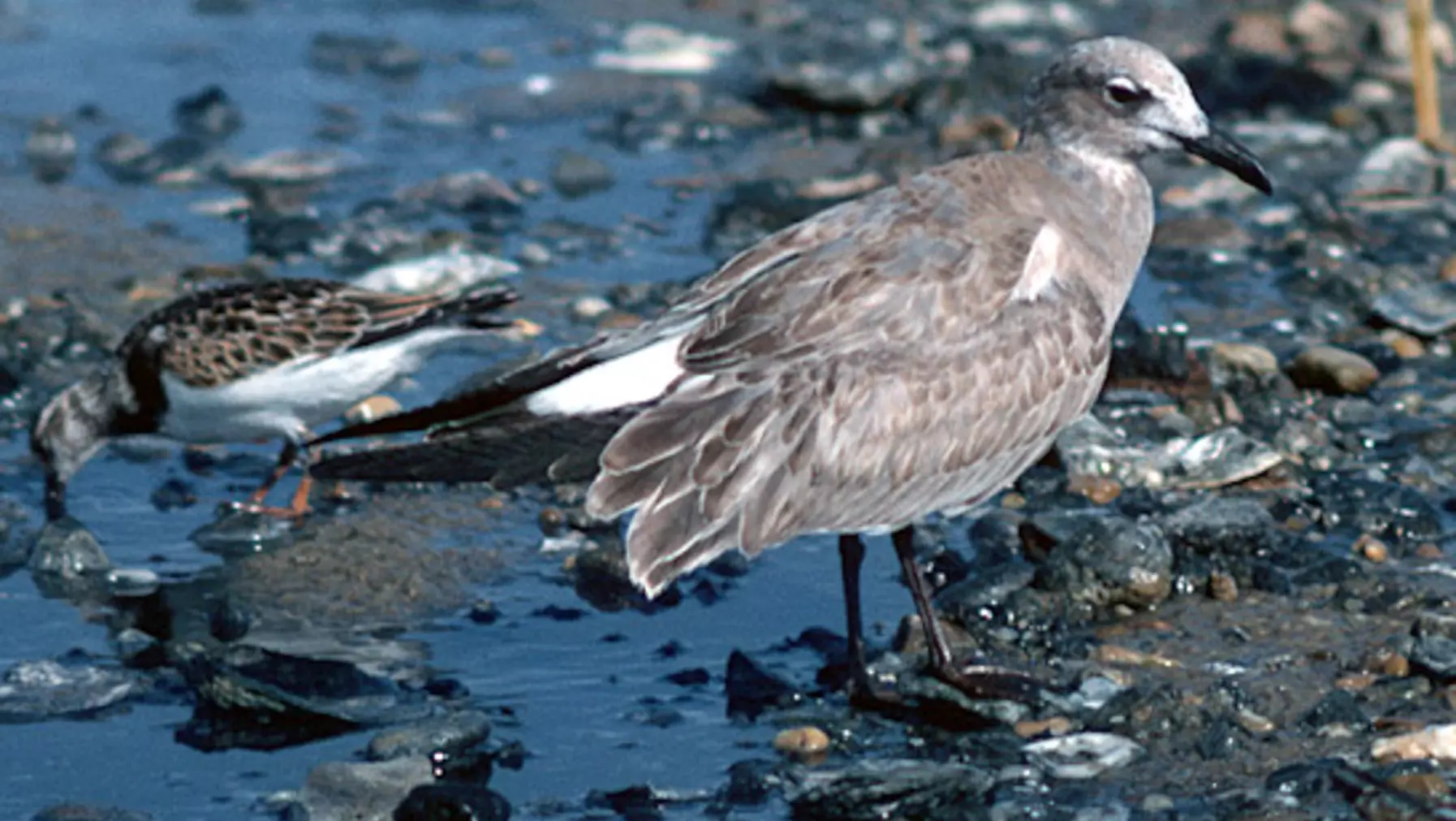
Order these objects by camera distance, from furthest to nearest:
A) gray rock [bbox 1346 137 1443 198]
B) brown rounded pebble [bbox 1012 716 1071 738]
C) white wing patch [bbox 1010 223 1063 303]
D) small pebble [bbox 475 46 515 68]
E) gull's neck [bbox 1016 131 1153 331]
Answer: small pebble [bbox 475 46 515 68]
gray rock [bbox 1346 137 1443 198]
gull's neck [bbox 1016 131 1153 331]
white wing patch [bbox 1010 223 1063 303]
brown rounded pebble [bbox 1012 716 1071 738]

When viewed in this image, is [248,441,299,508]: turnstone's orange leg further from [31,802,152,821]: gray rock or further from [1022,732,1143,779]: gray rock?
[1022,732,1143,779]: gray rock

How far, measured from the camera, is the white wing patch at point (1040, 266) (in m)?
6.47

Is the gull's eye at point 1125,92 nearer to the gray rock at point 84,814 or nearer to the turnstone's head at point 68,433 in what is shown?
the gray rock at point 84,814

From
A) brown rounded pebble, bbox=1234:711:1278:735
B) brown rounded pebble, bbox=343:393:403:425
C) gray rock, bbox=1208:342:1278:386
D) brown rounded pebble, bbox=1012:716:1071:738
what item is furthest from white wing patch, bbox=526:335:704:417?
gray rock, bbox=1208:342:1278:386

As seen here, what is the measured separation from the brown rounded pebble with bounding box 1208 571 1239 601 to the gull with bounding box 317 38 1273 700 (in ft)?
2.38

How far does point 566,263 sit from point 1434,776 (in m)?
5.67

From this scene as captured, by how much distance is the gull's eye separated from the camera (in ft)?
23.1

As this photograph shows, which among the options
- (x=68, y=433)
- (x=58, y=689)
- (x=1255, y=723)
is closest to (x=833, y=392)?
(x=1255, y=723)

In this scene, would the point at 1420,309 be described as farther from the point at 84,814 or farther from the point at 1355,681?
the point at 84,814

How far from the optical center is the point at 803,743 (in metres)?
6.11

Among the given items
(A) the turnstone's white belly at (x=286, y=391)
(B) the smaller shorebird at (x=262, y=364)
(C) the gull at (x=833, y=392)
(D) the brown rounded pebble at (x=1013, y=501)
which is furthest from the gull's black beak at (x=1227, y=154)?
(A) the turnstone's white belly at (x=286, y=391)

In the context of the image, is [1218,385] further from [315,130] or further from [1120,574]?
[315,130]

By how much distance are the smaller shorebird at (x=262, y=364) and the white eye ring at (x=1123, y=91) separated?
2.30 meters

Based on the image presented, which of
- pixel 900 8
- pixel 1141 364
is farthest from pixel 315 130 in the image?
pixel 1141 364
